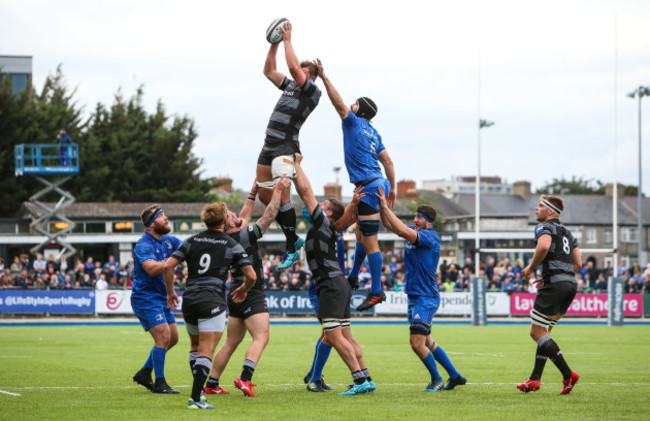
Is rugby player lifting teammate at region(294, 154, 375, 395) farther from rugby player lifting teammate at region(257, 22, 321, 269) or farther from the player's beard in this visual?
the player's beard

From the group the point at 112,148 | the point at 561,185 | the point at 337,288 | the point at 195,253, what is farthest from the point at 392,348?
the point at 561,185

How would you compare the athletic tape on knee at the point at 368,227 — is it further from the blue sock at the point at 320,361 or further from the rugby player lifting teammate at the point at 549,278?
the rugby player lifting teammate at the point at 549,278

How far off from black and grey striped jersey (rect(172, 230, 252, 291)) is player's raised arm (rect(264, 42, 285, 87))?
247 cm

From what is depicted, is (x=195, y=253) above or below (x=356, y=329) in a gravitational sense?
above

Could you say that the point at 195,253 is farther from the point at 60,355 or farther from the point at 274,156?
the point at 60,355

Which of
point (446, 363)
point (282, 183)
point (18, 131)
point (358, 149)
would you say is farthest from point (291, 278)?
point (18, 131)

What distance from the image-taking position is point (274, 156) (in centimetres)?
1128

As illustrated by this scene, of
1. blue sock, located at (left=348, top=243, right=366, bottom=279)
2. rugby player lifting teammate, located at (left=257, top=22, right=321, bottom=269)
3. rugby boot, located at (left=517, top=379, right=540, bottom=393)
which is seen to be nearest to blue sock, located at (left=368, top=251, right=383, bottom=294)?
blue sock, located at (left=348, top=243, right=366, bottom=279)

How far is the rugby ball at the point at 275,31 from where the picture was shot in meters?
11.1

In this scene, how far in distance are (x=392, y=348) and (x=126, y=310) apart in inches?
660

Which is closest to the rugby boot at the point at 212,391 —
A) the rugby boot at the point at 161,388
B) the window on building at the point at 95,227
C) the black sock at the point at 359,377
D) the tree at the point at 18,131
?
the rugby boot at the point at 161,388

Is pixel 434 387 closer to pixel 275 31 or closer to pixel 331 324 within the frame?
pixel 331 324

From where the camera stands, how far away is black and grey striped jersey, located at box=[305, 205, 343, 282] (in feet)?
36.9

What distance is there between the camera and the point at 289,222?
38.1ft
